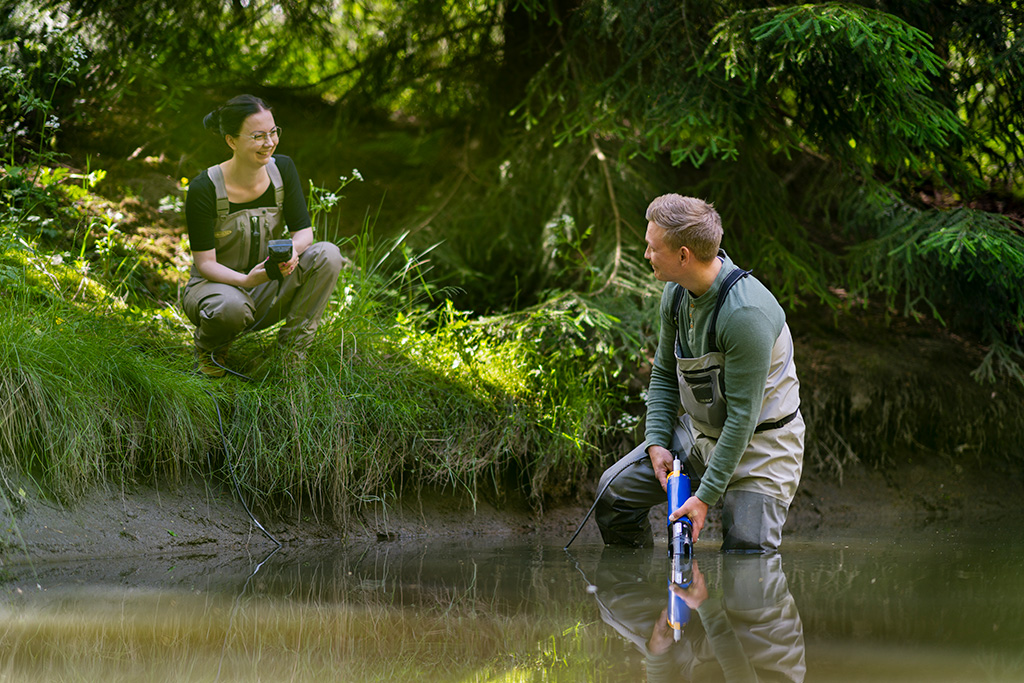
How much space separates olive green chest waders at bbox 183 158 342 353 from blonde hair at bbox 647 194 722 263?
6.43 feet

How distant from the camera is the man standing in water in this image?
3332 millimetres

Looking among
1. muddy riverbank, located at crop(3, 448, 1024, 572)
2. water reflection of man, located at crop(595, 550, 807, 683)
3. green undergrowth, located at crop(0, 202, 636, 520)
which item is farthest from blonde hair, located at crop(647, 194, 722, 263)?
muddy riverbank, located at crop(3, 448, 1024, 572)

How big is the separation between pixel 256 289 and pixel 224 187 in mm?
587

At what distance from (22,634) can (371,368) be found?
94.5 inches

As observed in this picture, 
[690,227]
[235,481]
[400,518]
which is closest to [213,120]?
[235,481]

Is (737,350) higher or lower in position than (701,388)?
higher

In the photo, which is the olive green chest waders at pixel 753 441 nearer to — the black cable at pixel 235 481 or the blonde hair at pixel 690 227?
the blonde hair at pixel 690 227

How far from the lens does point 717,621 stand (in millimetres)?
2758

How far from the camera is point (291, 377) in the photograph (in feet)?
15.0

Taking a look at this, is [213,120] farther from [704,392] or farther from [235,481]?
[704,392]

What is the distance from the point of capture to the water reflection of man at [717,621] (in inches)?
89.7

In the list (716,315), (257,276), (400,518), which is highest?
(257,276)

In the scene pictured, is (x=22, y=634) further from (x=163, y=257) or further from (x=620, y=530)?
(x=163, y=257)

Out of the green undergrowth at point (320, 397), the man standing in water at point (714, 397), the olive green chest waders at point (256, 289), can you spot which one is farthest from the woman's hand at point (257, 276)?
the man standing in water at point (714, 397)
